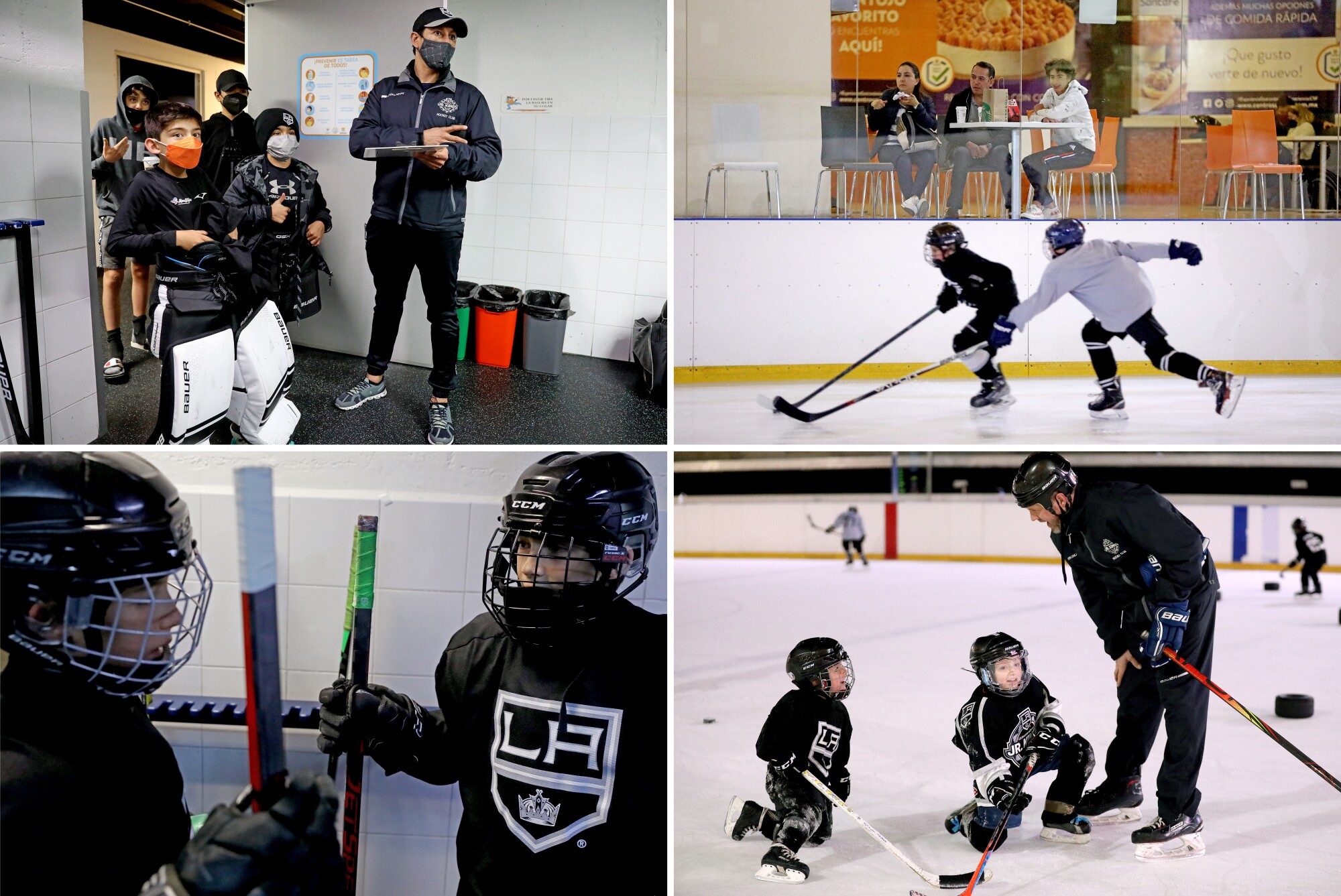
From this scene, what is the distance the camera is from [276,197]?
2729 mm

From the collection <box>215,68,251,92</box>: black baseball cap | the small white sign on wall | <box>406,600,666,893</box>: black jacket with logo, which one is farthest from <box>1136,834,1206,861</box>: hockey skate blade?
the small white sign on wall

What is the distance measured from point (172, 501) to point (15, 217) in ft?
5.08

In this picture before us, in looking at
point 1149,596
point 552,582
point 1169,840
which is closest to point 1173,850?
point 1169,840

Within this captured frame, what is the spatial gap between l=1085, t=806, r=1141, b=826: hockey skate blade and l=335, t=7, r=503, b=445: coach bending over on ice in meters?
1.90

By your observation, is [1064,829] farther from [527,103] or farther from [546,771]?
[527,103]

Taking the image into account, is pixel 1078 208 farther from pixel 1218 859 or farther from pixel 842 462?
pixel 842 462

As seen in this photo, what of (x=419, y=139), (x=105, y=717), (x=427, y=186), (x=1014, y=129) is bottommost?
(x=105, y=717)

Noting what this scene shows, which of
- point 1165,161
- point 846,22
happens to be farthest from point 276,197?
point 1165,161

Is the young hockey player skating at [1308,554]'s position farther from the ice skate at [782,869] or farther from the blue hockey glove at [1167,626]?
the ice skate at [782,869]

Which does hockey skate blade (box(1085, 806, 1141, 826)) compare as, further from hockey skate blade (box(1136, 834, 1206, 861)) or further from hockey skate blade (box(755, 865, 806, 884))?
hockey skate blade (box(755, 865, 806, 884))

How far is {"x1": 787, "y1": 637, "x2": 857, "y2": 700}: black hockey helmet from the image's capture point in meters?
2.41

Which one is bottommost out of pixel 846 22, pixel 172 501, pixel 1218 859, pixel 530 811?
pixel 1218 859

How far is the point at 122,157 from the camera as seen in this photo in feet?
9.20

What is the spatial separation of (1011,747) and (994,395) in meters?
1.55
